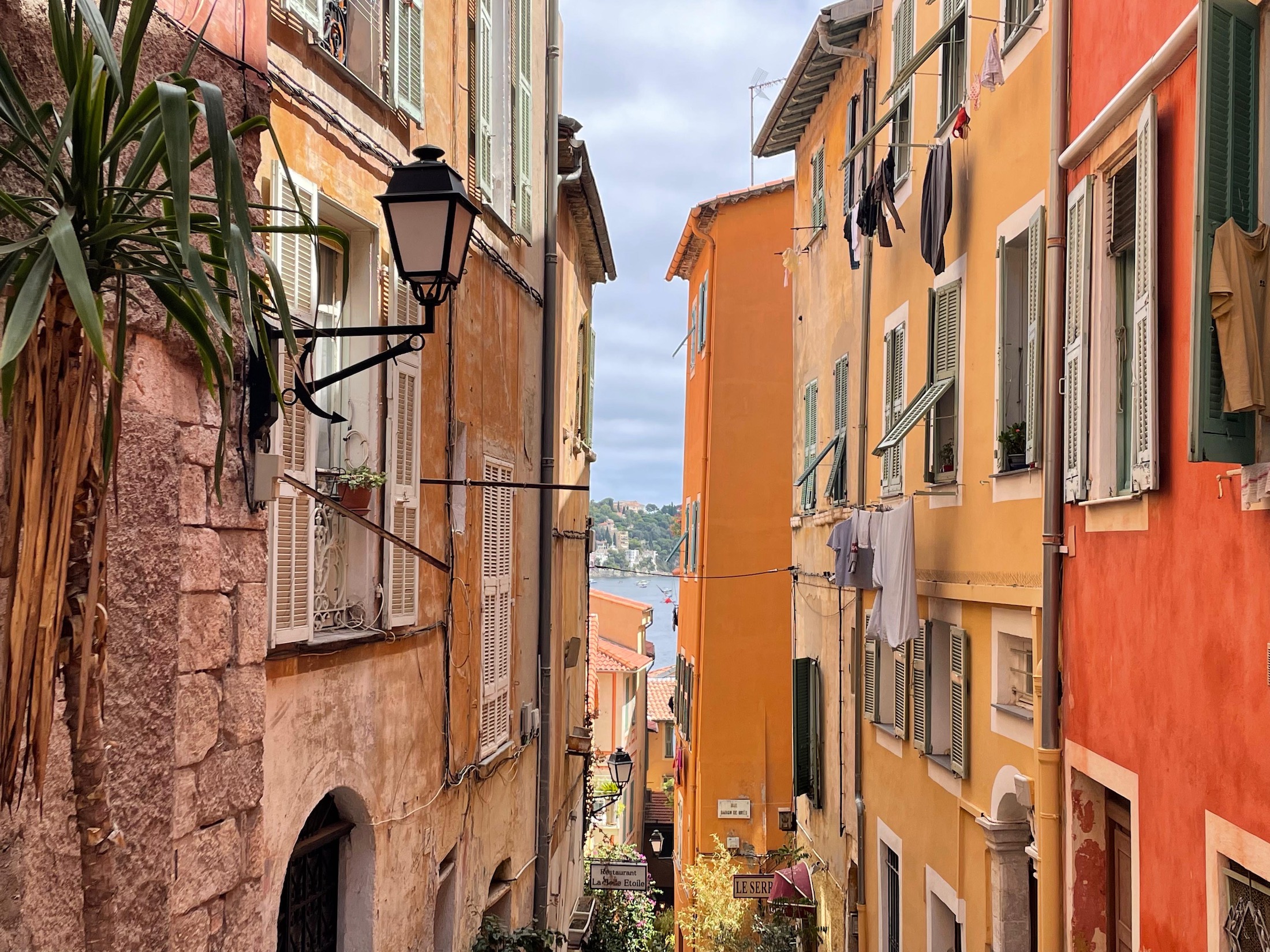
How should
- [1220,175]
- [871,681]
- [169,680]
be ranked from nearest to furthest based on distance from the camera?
[169,680], [1220,175], [871,681]

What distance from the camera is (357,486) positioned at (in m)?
7.05

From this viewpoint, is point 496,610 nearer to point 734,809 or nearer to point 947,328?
point 947,328

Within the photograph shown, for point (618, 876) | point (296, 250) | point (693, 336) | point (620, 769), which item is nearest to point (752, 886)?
point (618, 876)

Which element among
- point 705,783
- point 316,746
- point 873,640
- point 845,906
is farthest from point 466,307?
point 705,783

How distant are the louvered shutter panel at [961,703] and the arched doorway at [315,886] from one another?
Answer: 4.87 m

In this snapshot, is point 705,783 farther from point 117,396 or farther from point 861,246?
point 117,396

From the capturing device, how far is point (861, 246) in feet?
43.3

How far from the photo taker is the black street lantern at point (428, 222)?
17.5ft

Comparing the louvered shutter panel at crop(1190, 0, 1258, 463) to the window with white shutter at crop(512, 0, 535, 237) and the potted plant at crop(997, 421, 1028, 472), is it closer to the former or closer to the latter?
the potted plant at crop(997, 421, 1028, 472)

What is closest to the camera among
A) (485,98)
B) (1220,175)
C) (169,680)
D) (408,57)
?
(169,680)

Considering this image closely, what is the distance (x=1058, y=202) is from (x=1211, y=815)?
3894 millimetres

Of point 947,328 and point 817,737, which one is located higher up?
point 947,328

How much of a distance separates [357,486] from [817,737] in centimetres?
1022

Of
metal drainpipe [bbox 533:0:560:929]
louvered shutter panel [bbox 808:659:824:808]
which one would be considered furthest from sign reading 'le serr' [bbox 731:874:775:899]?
metal drainpipe [bbox 533:0:560:929]
